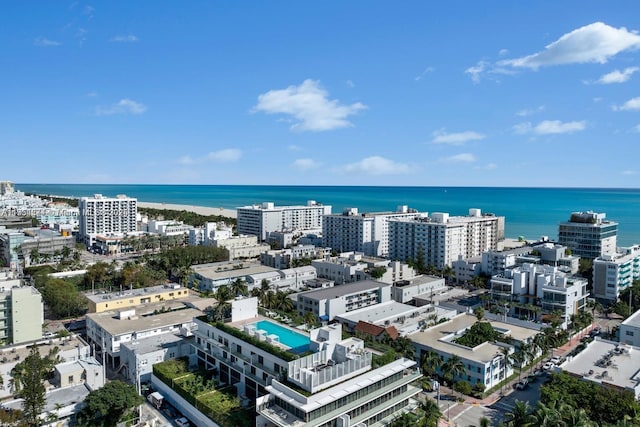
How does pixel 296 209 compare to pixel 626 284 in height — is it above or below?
above

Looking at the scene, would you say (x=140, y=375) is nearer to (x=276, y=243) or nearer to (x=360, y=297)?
(x=360, y=297)

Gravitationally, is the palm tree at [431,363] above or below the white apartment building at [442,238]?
below

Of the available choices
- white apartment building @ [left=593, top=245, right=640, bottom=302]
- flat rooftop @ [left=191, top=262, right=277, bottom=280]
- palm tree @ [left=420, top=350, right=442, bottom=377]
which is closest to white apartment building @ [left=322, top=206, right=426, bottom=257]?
flat rooftop @ [left=191, top=262, right=277, bottom=280]

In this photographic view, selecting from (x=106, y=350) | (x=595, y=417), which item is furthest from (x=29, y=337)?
(x=595, y=417)

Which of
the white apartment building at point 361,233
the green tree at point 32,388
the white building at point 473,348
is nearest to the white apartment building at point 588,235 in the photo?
the white apartment building at point 361,233

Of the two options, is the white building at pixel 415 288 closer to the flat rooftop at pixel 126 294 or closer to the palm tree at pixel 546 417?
the flat rooftop at pixel 126 294

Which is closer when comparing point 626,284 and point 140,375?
point 140,375

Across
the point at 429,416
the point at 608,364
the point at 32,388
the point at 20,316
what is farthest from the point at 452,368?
the point at 20,316

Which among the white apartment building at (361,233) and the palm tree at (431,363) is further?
the white apartment building at (361,233)
